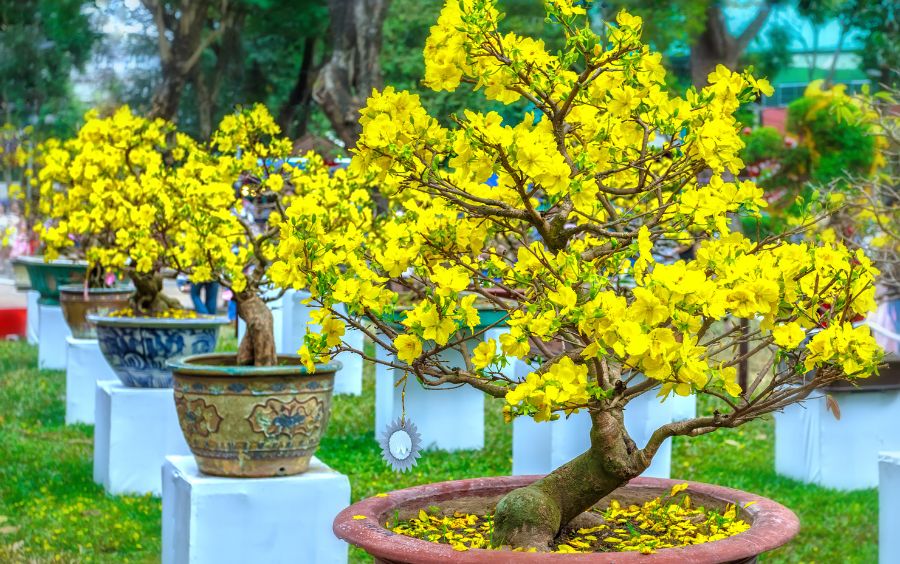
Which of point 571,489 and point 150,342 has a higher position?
point 150,342

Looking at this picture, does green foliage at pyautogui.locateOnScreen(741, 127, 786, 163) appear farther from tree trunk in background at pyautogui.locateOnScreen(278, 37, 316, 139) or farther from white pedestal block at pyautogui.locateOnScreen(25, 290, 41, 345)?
tree trunk in background at pyautogui.locateOnScreen(278, 37, 316, 139)

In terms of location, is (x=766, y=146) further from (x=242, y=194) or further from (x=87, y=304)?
(x=242, y=194)

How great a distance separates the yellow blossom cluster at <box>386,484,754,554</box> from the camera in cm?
289

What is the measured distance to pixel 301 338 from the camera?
980 centimetres

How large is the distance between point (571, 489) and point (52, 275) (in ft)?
29.5

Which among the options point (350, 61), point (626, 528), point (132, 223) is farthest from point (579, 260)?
point (350, 61)

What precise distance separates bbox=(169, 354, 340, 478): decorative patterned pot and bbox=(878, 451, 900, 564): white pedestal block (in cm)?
198

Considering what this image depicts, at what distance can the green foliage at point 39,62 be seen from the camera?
2455 cm

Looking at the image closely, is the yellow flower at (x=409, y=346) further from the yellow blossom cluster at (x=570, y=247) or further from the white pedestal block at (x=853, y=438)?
the white pedestal block at (x=853, y=438)

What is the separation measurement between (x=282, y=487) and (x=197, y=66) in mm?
17215

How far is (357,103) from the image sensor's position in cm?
1189

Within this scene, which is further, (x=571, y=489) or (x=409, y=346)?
(x=571, y=489)

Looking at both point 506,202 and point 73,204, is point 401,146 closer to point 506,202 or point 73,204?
point 506,202

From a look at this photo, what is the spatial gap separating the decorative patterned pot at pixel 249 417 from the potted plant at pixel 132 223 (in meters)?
1.27
